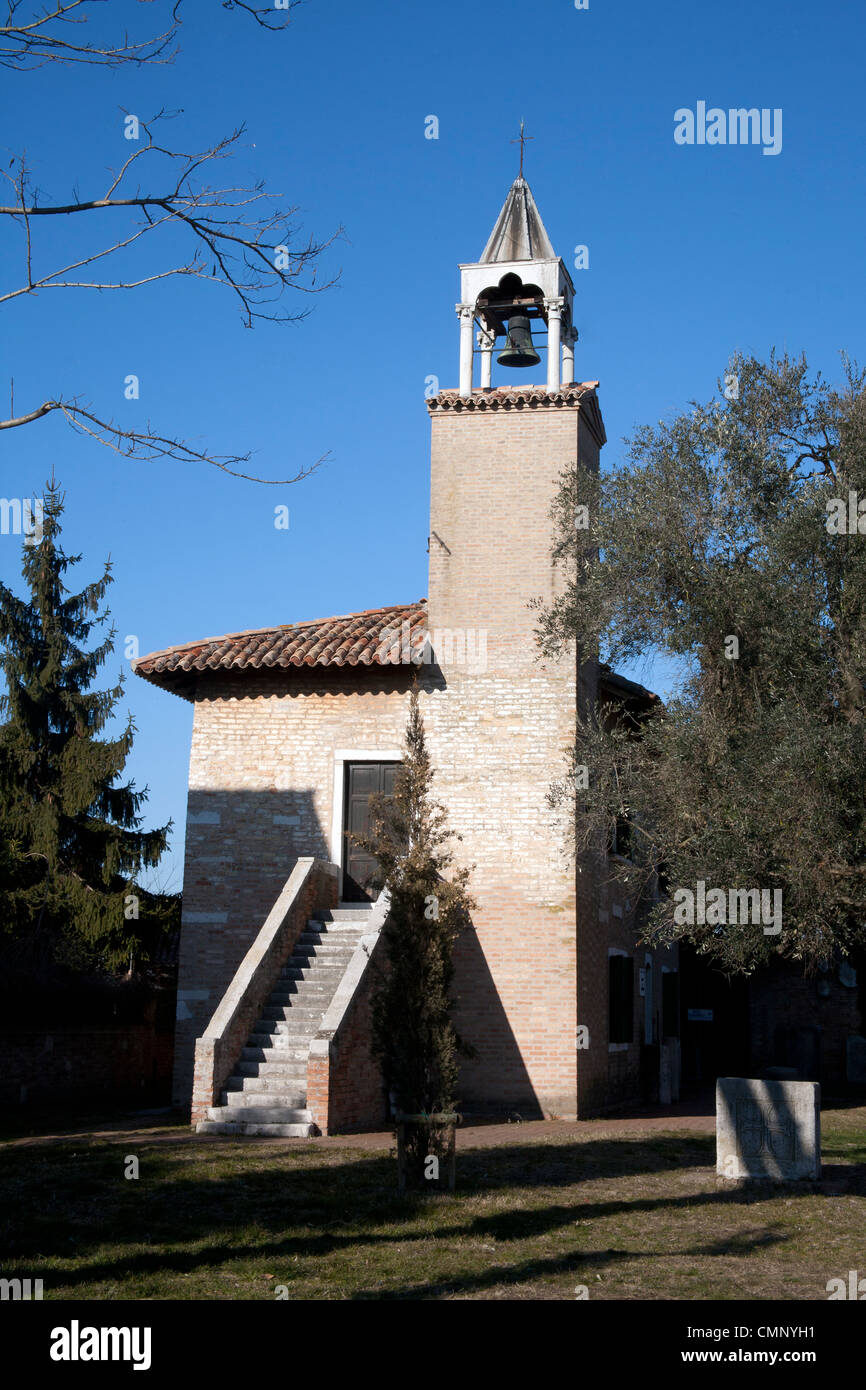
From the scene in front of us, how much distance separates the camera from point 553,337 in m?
17.9

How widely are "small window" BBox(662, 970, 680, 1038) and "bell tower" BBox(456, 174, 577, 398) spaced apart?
11.3m

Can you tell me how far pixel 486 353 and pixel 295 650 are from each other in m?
5.36

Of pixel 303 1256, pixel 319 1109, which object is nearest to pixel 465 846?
pixel 319 1109

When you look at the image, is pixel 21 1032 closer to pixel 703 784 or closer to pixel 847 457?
pixel 703 784

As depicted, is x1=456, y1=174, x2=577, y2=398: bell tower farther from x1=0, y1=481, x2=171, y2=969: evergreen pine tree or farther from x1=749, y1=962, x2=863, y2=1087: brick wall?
x1=749, y1=962, x2=863, y2=1087: brick wall

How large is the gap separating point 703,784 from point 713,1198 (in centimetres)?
359

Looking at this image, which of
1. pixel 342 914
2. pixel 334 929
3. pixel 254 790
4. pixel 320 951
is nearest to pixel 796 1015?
pixel 342 914

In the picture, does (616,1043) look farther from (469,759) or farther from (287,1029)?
(287,1029)

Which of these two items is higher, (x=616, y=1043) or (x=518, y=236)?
(x=518, y=236)

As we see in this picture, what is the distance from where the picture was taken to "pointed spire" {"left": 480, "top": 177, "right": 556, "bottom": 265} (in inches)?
731

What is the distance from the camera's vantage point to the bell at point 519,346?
18031 mm

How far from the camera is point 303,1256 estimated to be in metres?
8.05

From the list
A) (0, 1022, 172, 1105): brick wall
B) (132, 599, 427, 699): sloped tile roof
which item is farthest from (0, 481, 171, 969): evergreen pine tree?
(132, 599, 427, 699): sloped tile roof

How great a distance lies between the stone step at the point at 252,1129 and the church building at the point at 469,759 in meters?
1.67
